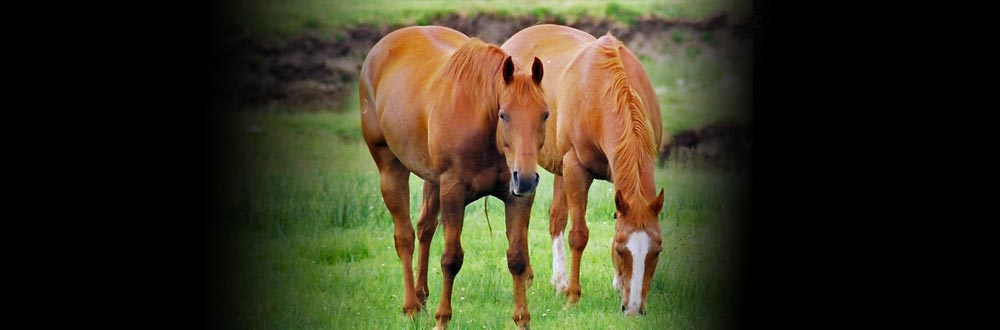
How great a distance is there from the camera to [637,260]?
9.33ft

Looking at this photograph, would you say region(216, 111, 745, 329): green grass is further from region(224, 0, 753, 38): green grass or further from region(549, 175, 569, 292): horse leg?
region(224, 0, 753, 38): green grass

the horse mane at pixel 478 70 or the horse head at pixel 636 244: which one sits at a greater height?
the horse mane at pixel 478 70

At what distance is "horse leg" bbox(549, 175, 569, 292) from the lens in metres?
2.95

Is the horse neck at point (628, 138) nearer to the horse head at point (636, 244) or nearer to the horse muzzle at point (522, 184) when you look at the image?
the horse head at point (636, 244)

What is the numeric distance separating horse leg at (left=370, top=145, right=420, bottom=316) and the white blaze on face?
529 mm

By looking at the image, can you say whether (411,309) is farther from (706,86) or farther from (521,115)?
(706,86)

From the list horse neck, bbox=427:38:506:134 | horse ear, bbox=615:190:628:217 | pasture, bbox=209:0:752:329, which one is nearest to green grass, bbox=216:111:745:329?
pasture, bbox=209:0:752:329

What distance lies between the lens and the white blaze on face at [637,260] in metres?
2.80

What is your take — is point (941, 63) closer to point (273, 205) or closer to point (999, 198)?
point (999, 198)

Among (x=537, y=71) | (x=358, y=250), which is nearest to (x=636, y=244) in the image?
(x=537, y=71)

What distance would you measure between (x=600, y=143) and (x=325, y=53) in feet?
3.14

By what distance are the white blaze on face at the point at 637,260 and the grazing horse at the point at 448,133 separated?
0.26 m

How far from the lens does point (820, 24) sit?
2.72 m

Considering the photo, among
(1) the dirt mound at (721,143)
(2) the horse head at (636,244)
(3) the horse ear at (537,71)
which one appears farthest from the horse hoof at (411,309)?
(1) the dirt mound at (721,143)
